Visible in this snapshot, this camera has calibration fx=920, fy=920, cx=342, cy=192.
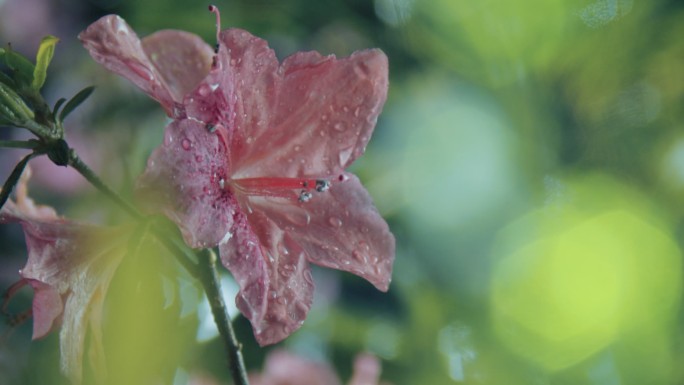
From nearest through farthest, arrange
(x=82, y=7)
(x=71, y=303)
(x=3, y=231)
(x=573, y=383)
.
→ (x=71, y=303)
(x=573, y=383)
(x=3, y=231)
(x=82, y=7)

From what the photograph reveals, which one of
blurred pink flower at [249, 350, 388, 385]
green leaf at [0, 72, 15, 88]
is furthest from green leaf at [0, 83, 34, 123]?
blurred pink flower at [249, 350, 388, 385]

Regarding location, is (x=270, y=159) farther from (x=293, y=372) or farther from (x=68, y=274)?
(x=293, y=372)

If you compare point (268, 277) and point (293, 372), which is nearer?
point (268, 277)

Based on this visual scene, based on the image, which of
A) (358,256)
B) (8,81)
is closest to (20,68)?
(8,81)

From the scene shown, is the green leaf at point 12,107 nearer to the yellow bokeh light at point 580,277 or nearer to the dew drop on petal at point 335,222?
the dew drop on petal at point 335,222

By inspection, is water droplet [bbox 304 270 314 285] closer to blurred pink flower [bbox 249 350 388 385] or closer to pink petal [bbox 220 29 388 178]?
pink petal [bbox 220 29 388 178]

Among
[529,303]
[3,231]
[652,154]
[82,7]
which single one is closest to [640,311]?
[529,303]

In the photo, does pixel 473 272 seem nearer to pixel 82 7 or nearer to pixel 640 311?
pixel 640 311
